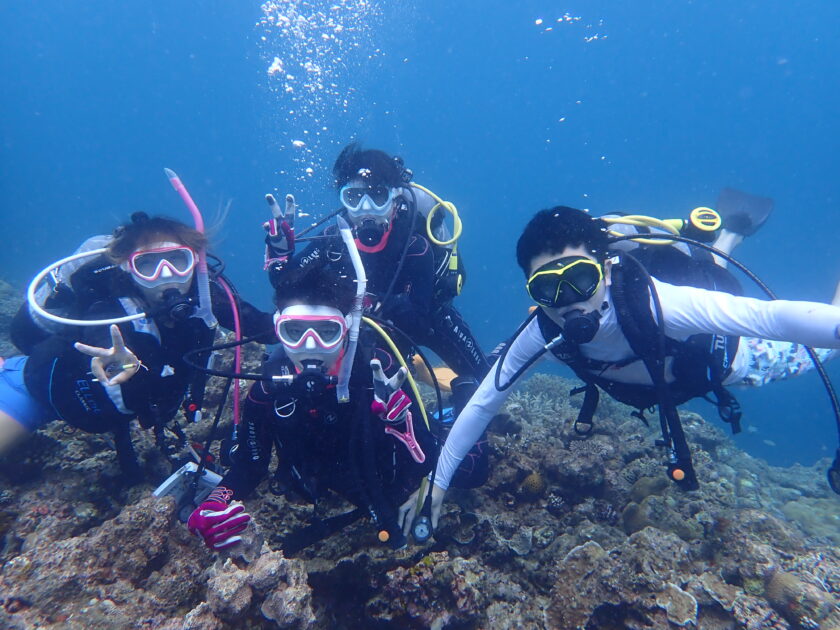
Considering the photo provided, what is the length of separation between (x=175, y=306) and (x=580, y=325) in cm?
340

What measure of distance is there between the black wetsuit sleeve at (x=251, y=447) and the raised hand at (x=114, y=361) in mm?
913

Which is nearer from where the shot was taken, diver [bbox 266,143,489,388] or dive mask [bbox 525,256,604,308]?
dive mask [bbox 525,256,604,308]

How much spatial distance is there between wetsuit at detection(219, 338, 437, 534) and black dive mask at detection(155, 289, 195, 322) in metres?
1.00

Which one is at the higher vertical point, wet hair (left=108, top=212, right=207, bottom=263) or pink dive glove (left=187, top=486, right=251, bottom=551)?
wet hair (left=108, top=212, right=207, bottom=263)

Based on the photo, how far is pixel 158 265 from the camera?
3.87 m

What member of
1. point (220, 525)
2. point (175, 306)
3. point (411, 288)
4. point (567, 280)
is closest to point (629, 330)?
point (567, 280)

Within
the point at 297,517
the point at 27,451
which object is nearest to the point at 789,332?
the point at 297,517

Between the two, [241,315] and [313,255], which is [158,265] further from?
[313,255]

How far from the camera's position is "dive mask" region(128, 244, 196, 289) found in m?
3.84

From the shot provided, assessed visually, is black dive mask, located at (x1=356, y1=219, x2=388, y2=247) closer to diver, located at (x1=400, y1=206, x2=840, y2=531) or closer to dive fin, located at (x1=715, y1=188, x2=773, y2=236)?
diver, located at (x1=400, y1=206, x2=840, y2=531)

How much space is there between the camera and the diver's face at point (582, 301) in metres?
3.08

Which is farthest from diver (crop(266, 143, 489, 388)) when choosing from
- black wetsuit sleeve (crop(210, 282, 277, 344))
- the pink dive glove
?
the pink dive glove

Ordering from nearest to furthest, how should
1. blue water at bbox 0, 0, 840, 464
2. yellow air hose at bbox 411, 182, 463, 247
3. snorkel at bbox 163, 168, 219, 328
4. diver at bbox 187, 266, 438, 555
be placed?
diver at bbox 187, 266, 438, 555 < snorkel at bbox 163, 168, 219, 328 < yellow air hose at bbox 411, 182, 463, 247 < blue water at bbox 0, 0, 840, 464

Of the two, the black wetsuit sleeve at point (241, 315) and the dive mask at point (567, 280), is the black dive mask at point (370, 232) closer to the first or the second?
the black wetsuit sleeve at point (241, 315)
